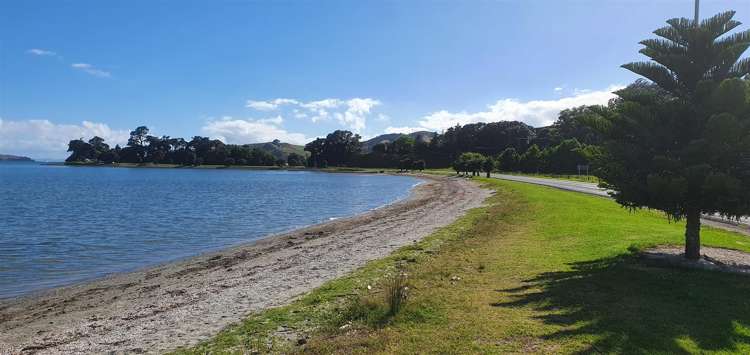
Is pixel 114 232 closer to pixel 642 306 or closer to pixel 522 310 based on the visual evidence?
pixel 522 310

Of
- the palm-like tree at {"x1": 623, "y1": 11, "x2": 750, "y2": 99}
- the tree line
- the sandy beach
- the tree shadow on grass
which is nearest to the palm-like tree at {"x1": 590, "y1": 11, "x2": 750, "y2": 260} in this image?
the palm-like tree at {"x1": 623, "y1": 11, "x2": 750, "y2": 99}

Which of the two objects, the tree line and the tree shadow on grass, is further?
the tree line

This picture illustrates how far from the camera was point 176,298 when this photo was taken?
11539 millimetres

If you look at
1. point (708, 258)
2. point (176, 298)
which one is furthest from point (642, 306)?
point (176, 298)

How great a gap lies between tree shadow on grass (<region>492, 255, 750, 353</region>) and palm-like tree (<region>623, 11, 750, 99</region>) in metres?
3.95

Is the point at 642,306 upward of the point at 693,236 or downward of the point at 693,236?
→ downward

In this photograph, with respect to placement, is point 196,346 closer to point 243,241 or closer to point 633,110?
point 633,110

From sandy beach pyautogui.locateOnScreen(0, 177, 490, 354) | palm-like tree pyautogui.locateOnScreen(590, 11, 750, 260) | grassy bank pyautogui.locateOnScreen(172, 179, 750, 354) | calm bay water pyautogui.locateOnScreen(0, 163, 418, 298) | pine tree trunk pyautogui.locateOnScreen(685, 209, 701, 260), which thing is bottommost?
calm bay water pyautogui.locateOnScreen(0, 163, 418, 298)

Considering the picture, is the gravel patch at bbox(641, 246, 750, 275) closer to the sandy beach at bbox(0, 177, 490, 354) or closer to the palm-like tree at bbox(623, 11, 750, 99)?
the palm-like tree at bbox(623, 11, 750, 99)

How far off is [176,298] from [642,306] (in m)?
10.1

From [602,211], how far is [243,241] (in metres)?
17.0

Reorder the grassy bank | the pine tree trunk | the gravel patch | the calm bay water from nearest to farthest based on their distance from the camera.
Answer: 1. the grassy bank
2. the gravel patch
3. the pine tree trunk
4. the calm bay water

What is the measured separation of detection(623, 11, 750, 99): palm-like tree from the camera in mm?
9430

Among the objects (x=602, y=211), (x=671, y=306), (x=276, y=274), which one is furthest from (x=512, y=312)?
(x=602, y=211)
